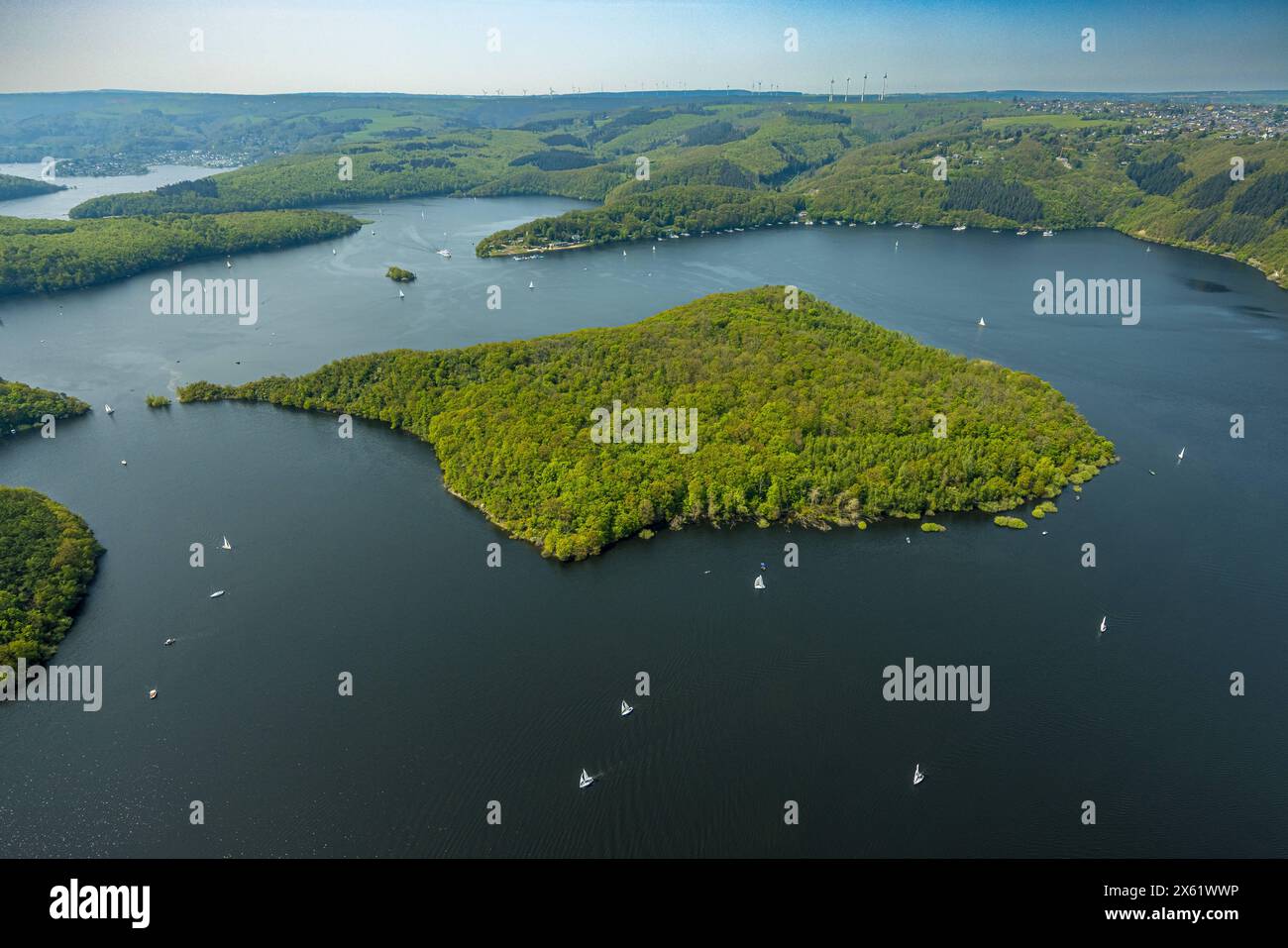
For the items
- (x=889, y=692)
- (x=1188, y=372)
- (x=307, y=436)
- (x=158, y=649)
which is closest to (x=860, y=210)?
(x=1188, y=372)

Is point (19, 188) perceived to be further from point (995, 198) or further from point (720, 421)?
point (995, 198)

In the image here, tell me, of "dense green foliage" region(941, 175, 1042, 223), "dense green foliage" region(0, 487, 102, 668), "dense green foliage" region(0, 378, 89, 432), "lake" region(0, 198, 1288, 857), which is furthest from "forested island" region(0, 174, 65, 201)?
"dense green foliage" region(941, 175, 1042, 223)

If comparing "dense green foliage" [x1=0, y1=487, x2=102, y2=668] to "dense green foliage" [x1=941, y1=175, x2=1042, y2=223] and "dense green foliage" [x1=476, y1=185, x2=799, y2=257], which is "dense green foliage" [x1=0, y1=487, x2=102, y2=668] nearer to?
"dense green foliage" [x1=476, y1=185, x2=799, y2=257]

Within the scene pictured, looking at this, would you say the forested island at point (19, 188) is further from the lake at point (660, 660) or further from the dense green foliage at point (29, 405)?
the lake at point (660, 660)

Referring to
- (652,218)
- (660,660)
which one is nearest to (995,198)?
(652,218)

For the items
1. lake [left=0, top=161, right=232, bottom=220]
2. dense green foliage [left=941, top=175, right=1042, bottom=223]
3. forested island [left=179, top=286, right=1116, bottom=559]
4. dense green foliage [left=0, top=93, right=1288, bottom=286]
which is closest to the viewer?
forested island [left=179, top=286, right=1116, bottom=559]

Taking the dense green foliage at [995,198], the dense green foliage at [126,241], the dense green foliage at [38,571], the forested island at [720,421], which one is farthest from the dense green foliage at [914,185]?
the dense green foliage at [38,571]

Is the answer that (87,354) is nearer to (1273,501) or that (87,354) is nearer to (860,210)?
(1273,501)
